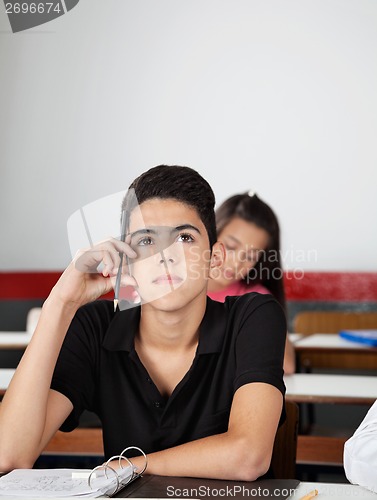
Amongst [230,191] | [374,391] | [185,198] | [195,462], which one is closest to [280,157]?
[230,191]

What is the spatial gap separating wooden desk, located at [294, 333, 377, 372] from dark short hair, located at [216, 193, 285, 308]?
0.94 feet

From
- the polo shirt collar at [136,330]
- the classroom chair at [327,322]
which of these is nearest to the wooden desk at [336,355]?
the classroom chair at [327,322]

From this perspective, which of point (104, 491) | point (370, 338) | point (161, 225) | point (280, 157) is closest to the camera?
point (104, 491)

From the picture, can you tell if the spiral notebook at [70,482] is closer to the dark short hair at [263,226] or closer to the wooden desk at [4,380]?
the wooden desk at [4,380]

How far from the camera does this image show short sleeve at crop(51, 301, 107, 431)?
1.52m

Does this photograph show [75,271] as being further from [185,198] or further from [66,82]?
[66,82]

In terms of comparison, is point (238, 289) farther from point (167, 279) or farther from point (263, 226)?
point (167, 279)

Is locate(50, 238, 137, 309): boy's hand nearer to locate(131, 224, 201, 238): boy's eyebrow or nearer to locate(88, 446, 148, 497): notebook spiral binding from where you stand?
locate(131, 224, 201, 238): boy's eyebrow

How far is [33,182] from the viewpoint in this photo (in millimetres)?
4484

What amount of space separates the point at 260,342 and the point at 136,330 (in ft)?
0.80

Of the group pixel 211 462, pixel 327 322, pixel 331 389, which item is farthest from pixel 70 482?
pixel 327 322

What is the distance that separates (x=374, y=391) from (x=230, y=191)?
7.61 feet

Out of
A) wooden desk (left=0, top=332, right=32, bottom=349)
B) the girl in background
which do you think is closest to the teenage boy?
the girl in background

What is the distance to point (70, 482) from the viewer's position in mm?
1170
